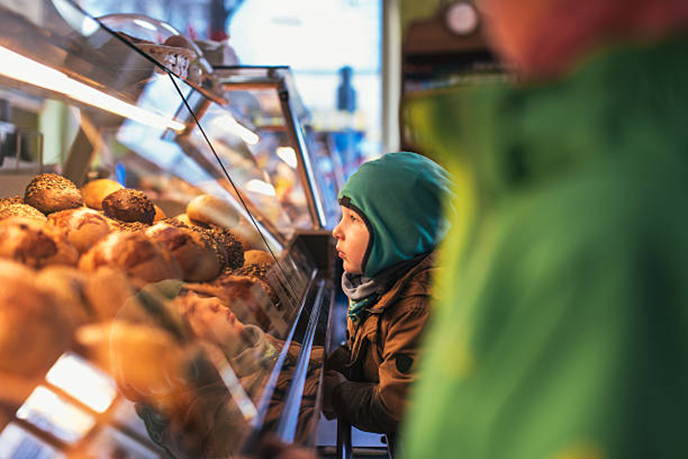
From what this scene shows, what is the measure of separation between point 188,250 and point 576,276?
748 mm

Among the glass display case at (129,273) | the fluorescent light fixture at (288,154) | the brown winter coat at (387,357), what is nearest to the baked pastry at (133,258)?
the glass display case at (129,273)

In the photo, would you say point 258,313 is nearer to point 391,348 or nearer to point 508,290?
point 391,348

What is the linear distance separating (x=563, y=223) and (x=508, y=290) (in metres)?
0.06

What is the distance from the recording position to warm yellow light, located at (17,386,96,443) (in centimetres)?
63

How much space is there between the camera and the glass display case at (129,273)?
2.15 ft

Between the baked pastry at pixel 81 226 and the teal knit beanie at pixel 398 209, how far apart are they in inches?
23.1

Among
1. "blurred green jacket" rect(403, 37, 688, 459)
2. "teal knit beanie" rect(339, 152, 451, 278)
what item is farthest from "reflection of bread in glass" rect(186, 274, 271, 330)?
"blurred green jacket" rect(403, 37, 688, 459)

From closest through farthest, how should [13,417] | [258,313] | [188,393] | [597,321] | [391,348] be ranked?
[597,321], [13,417], [188,393], [258,313], [391,348]

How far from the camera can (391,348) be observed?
1.14 metres

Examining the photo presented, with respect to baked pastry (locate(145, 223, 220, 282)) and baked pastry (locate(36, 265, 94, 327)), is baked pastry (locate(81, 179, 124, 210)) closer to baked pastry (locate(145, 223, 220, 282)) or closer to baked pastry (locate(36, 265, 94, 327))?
baked pastry (locate(145, 223, 220, 282))

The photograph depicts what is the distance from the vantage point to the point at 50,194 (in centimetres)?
97

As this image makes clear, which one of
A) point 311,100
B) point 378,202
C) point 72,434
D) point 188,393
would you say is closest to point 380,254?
point 378,202

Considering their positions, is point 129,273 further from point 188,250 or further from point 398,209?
point 398,209

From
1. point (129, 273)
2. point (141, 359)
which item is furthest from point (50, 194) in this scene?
point (141, 359)
